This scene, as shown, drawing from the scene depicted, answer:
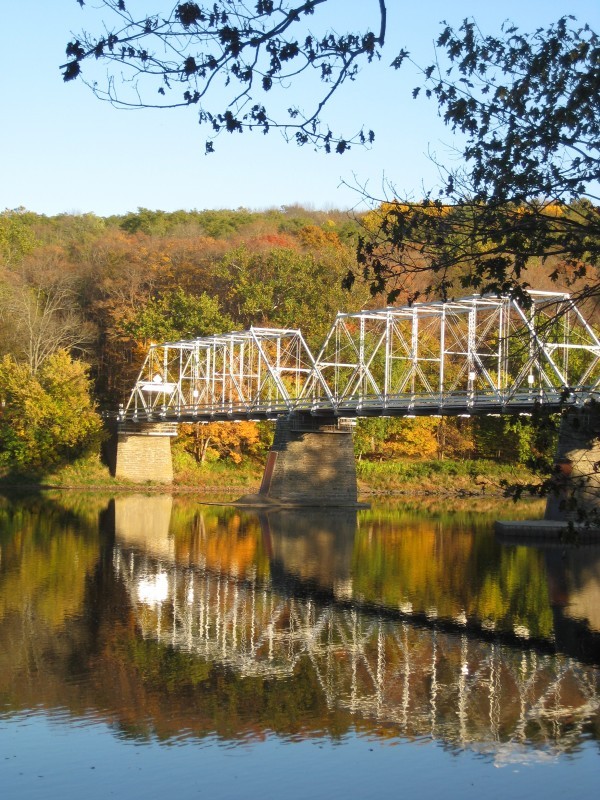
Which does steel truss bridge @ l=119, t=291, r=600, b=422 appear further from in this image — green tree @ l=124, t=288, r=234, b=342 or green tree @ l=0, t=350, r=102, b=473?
green tree @ l=0, t=350, r=102, b=473

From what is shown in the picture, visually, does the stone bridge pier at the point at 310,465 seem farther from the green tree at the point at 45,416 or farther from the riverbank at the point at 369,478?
the green tree at the point at 45,416

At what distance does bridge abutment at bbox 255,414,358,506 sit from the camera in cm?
5803

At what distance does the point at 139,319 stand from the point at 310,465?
2217 cm

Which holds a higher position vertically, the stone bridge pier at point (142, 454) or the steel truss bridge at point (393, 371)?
the steel truss bridge at point (393, 371)

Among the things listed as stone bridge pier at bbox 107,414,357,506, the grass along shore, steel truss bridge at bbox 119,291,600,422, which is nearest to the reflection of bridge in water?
steel truss bridge at bbox 119,291,600,422

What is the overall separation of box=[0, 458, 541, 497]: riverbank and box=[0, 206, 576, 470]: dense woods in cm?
118

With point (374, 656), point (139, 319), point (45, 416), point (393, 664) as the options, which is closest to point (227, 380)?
point (139, 319)

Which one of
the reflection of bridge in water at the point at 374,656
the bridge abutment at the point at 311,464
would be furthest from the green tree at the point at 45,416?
the reflection of bridge in water at the point at 374,656

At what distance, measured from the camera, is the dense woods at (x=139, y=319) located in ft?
222

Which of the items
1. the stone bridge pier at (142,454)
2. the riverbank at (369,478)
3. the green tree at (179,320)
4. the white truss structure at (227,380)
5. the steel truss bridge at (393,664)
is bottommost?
the steel truss bridge at (393,664)

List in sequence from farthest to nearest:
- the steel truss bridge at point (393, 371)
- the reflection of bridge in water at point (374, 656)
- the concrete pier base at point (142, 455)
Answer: the concrete pier base at point (142, 455), the steel truss bridge at point (393, 371), the reflection of bridge in water at point (374, 656)

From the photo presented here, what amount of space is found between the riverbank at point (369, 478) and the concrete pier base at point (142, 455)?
2.89 feet

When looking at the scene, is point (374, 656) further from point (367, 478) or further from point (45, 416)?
point (367, 478)

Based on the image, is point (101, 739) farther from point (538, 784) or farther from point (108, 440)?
point (108, 440)
